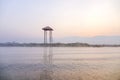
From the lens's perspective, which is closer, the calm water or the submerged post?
the submerged post

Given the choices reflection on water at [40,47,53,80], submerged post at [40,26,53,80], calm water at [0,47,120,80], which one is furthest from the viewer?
reflection on water at [40,47,53,80]

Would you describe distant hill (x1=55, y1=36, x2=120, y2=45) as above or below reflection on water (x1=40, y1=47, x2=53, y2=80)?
above

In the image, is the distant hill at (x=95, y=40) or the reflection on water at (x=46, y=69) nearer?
the distant hill at (x=95, y=40)

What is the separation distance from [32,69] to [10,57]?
17.0 inches

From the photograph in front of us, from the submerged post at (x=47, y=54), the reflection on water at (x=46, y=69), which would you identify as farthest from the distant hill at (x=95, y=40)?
the reflection on water at (x=46, y=69)

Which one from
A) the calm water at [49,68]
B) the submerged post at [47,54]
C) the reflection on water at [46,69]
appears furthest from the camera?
the reflection on water at [46,69]

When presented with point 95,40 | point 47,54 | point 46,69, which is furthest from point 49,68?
point 95,40

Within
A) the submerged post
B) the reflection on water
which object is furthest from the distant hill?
the reflection on water

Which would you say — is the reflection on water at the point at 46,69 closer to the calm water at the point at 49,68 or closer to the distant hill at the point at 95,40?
the calm water at the point at 49,68

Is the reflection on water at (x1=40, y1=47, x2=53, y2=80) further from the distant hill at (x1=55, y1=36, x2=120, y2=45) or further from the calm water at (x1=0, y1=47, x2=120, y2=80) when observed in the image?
the distant hill at (x1=55, y1=36, x2=120, y2=45)

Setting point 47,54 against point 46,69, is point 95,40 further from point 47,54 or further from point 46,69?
point 46,69

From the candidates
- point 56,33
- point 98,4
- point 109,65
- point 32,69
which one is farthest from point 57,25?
point 32,69

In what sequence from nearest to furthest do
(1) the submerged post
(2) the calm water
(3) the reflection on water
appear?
(1) the submerged post
(2) the calm water
(3) the reflection on water

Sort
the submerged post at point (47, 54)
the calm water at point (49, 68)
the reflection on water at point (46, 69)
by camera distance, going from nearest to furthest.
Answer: the submerged post at point (47, 54) → the calm water at point (49, 68) → the reflection on water at point (46, 69)
